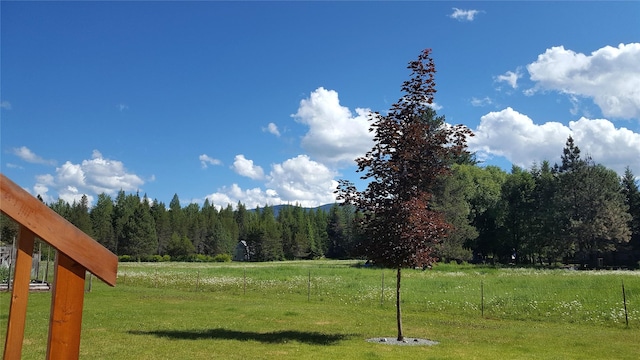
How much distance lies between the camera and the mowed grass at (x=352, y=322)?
471 inches

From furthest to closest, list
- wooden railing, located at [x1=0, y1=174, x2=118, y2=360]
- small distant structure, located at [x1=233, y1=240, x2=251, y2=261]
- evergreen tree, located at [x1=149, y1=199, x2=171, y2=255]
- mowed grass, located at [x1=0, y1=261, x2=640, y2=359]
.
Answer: small distant structure, located at [x1=233, y1=240, x2=251, y2=261], evergreen tree, located at [x1=149, y1=199, x2=171, y2=255], mowed grass, located at [x1=0, y1=261, x2=640, y2=359], wooden railing, located at [x1=0, y1=174, x2=118, y2=360]

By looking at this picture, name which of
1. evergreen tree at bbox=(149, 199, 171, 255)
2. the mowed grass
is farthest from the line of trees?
evergreen tree at bbox=(149, 199, 171, 255)

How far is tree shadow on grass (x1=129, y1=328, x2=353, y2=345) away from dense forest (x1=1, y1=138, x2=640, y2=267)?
1539 cm

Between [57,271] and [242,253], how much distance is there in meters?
113

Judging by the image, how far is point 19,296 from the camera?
2.69 meters

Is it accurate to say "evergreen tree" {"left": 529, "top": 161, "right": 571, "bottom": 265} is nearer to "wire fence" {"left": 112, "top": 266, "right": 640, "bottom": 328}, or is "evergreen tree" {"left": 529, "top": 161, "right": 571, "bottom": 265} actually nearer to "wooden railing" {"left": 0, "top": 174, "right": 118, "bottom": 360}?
"wire fence" {"left": 112, "top": 266, "right": 640, "bottom": 328}

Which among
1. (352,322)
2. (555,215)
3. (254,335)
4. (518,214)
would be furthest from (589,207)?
(254,335)

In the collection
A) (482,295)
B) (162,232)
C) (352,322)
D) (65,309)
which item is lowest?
(352,322)

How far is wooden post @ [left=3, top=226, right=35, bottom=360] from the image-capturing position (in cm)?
267

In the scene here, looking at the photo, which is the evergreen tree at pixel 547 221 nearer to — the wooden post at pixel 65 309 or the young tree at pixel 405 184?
the young tree at pixel 405 184

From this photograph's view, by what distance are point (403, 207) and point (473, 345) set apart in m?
4.20

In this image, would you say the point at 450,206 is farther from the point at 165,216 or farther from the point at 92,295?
the point at 165,216

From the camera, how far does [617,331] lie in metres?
16.5

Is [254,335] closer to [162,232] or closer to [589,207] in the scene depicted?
A: [589,207]
